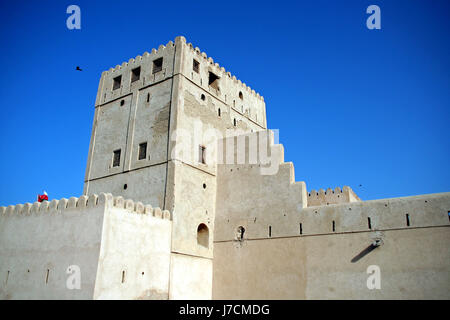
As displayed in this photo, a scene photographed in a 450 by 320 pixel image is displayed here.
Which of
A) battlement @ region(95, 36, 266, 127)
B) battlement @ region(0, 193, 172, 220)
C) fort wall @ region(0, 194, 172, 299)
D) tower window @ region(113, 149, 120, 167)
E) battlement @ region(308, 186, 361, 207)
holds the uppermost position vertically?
battlement @ region(95, 36, 266, 127)

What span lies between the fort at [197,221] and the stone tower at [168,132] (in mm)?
73

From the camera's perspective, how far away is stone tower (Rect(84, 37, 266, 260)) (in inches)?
689

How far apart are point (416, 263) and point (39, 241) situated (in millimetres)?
14112

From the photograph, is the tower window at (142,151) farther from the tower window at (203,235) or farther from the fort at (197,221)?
the tower window at (203,235)

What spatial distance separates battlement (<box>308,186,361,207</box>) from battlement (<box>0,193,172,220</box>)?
370 inches

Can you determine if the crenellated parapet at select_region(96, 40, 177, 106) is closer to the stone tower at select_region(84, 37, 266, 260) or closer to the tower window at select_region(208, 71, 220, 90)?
the stone tower at select_region(84, 37, 266, 260)

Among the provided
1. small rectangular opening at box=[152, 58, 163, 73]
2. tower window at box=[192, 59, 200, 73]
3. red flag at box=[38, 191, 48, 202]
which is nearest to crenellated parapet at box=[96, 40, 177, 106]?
small rectangular opening at box=[152, 58, 163, 73]

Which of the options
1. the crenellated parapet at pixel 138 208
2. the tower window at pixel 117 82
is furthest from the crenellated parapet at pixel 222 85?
the crenellated parapet at pixel 138 208

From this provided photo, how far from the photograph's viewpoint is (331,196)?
2123 centimetres

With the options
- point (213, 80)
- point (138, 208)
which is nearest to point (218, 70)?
point (213, 80)

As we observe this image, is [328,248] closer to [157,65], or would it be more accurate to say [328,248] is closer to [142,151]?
[142,151]

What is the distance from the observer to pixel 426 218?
1345 centimetres
